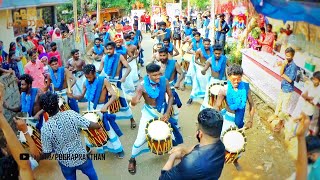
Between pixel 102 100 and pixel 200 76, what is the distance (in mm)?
3124

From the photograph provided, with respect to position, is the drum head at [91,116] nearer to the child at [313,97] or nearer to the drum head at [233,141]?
the drum head at [233,141]

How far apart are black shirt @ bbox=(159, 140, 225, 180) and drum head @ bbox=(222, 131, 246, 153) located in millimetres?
1985

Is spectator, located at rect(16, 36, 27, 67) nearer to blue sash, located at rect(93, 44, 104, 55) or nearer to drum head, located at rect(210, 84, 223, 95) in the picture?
blue sash, located at rect(93, 44, 104, 55)

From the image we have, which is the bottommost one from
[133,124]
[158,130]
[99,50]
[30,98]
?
[133,124]

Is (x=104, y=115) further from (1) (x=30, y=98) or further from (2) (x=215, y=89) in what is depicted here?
(2) (x=215, y=89)

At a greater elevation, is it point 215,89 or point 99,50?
point 99,50

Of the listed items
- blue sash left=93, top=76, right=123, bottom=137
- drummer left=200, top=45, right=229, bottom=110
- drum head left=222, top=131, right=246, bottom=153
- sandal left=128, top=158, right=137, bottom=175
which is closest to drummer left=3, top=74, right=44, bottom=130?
blue sash left=93, top=76, right=123, bottom=137

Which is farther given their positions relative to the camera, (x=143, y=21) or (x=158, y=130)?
(x=143, y=21)

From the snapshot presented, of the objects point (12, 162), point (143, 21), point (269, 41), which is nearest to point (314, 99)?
point (12, 162)

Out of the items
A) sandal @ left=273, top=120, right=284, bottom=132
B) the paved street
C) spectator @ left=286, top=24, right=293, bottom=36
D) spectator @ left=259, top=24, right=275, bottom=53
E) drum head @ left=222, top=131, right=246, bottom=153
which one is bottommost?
the paved street

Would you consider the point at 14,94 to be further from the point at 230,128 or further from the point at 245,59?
the point at 245,59

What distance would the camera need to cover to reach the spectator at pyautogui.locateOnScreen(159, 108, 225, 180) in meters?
2.63

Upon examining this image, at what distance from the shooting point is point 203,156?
266cm

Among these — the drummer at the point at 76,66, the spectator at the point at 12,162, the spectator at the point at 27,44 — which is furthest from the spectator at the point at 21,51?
the spectator at the point at 12,162
